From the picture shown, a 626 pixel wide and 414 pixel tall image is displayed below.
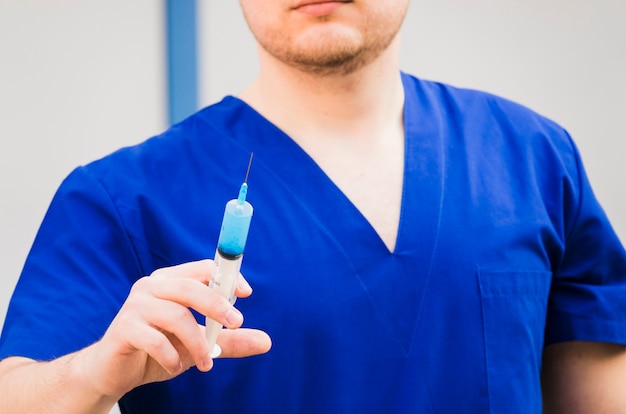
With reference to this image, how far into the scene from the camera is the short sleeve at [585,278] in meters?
1.03

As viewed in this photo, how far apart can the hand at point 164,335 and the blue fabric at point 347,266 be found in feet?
0.43

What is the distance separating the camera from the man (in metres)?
0.89

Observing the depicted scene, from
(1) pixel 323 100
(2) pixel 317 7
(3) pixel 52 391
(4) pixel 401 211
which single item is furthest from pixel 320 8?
(3) pixel 52 391

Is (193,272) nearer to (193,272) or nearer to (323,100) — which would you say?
(193,272)

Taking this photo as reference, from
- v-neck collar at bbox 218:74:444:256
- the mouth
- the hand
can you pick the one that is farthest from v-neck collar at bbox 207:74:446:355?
the hand

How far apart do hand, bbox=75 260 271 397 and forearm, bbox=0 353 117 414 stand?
0.01m

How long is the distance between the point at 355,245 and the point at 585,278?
292 millimetres

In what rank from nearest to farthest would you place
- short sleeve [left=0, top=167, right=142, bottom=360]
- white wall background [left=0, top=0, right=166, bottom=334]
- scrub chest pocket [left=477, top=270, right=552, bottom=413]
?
short sleeve [left=0, top=167, right=142, bottom=360]
scrub chest pocket [left=477, top=270, right=552, bottom=413]
white wall background [left=0, top=0, right=166, bottom=334]

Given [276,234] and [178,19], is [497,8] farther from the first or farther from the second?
[276,234]

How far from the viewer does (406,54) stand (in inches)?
74.1

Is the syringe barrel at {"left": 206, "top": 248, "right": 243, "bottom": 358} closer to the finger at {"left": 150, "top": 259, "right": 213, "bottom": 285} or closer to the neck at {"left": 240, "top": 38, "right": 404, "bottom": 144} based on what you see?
the finger at {"left": 150, "top": 259, "right": 213, "bottom": 285}

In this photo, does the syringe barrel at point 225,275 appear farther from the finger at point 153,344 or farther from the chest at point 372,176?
the chest at point 372,176

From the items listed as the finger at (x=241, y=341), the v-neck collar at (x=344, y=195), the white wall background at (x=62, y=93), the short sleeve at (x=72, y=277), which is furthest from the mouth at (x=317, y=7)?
the white wall background at (x=62, y=93)

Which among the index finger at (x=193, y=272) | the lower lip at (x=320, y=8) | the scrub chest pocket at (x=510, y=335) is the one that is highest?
the lower lip at (x=320, y=8)
